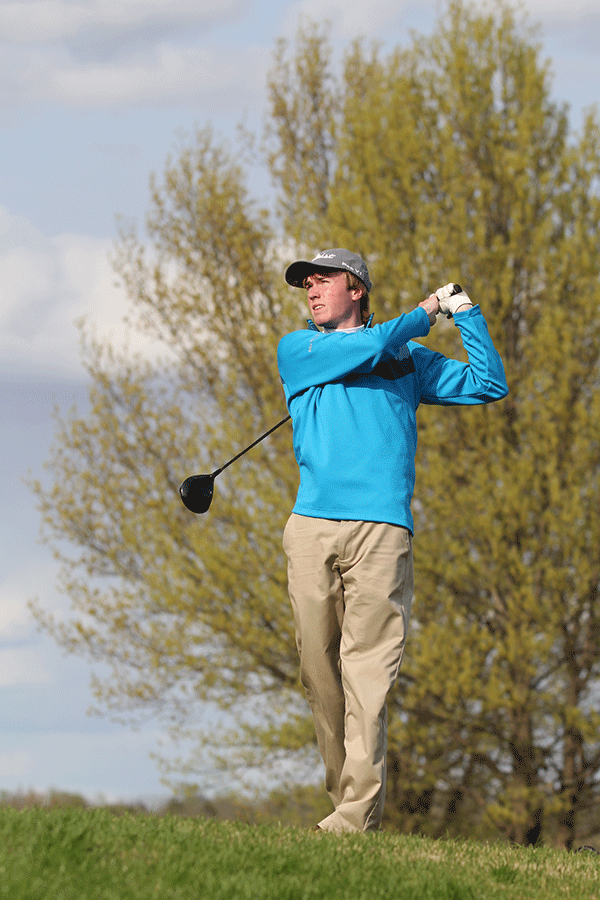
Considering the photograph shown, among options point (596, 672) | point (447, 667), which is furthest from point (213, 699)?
point (596, 672)

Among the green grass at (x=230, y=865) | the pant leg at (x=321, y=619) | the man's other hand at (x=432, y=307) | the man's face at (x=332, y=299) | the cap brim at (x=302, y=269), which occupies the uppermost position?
the cap brim at (x=302, y=269)

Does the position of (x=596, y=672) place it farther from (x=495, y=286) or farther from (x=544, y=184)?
(x=544, y=184)

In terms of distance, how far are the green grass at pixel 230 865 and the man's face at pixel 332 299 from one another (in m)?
2.22

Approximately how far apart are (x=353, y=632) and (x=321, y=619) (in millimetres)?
159

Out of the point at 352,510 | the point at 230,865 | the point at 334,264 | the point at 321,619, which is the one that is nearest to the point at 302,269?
the point at 334,264

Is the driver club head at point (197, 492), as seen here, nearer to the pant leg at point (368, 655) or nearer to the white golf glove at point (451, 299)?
the pant leg at point (368, 655)

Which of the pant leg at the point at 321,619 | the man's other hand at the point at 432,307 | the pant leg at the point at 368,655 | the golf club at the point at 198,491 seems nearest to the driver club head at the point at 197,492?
the golf club at the point at 198,491

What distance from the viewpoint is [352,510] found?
162 inches

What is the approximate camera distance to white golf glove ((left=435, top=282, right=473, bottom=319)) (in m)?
4.40

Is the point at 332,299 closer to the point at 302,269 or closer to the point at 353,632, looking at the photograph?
the point at 302,269

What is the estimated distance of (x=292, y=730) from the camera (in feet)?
33.9

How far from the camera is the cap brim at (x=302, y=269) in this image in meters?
4.36

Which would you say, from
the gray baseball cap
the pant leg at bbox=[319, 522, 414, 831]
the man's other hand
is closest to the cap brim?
the gray baseball cap

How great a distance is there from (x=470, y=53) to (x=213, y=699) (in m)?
7.92
